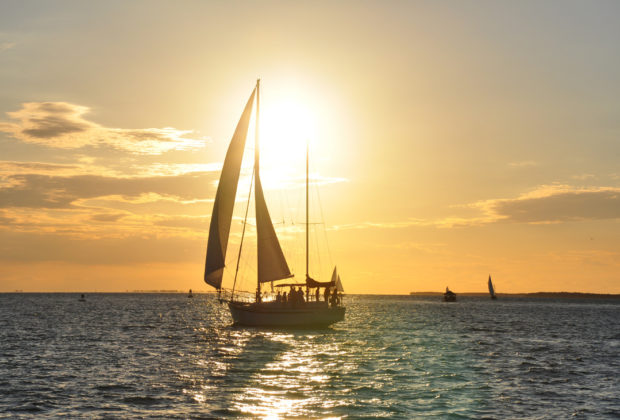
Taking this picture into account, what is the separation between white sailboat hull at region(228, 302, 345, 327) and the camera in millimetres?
55750

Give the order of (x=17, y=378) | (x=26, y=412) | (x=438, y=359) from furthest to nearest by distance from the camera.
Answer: (x=438, y=359)
(x=17, y=378)
(x=26, y=412)

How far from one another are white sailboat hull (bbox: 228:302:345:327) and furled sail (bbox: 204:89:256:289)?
381 cm

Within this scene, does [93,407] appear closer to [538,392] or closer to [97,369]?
[97,369]

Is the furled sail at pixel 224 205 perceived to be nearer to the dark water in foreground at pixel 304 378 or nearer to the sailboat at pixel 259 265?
the sailboat at pixel 259 265

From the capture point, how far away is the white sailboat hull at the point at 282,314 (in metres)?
55.8

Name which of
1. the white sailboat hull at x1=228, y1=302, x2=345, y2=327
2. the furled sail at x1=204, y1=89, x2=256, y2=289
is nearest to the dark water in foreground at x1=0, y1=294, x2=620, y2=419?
the white sailboat hull at x1=228, y1=302, x2=345, y2=327

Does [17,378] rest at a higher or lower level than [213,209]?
lower

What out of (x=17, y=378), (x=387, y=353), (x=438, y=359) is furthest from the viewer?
(x=387, y=353)

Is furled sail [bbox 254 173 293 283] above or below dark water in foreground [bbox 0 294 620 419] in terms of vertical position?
above

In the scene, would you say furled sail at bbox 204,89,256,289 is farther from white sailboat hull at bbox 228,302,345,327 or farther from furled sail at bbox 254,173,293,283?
white sailboat hull at bbox 228,302,345,327

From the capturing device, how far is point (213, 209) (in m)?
57.8

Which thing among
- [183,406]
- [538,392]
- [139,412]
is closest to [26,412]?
[139,412]

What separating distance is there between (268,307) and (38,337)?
2037 cm

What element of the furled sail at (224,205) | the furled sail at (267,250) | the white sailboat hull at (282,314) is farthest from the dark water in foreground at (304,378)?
the furled sail at (224,205)
